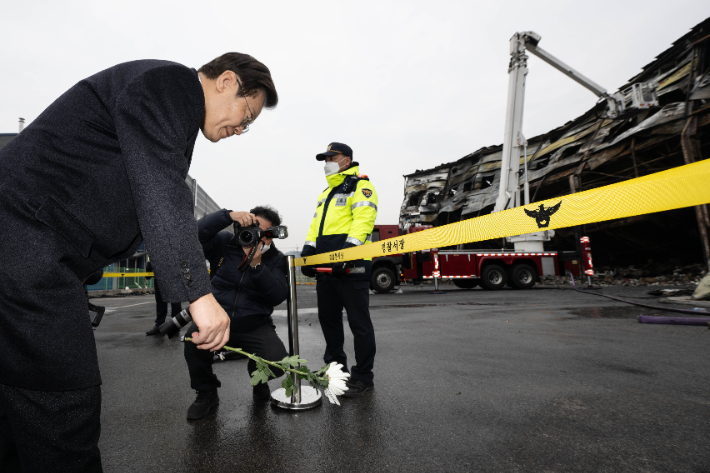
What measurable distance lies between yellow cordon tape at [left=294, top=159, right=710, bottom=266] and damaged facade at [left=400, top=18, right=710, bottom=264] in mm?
9379

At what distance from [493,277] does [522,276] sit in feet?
3.59

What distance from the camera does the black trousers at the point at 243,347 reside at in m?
2.31

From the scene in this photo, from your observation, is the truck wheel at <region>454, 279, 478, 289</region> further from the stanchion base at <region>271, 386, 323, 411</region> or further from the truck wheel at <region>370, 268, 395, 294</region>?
the stanchion base at <region>271, 386, 323, 411</region>

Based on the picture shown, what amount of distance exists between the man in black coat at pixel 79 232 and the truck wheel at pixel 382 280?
10.8m

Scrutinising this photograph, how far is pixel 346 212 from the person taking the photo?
304cm

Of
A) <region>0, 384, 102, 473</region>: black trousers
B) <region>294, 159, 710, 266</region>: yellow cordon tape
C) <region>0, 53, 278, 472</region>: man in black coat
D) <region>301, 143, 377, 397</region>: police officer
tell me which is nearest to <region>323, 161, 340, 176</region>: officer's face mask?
<region>301, 143, 377, 397</region>: police officer

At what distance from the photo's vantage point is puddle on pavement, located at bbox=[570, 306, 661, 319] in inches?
213

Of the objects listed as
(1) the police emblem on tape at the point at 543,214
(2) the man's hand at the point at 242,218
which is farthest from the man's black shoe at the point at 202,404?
(1) the police emblem on tape at the point at 543,214

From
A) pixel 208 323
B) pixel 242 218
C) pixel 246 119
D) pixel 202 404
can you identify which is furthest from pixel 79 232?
pixel 202 404

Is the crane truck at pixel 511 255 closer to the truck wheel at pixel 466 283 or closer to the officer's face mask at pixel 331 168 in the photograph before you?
the truck wheel at pixel 466 283

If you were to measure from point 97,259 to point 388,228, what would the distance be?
12.8 metres

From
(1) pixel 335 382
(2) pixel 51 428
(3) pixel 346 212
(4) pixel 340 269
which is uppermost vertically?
(3) pixel 346 212

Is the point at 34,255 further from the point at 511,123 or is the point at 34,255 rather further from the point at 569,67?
the point at 569,67

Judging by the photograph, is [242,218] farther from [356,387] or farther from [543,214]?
[543,214]
